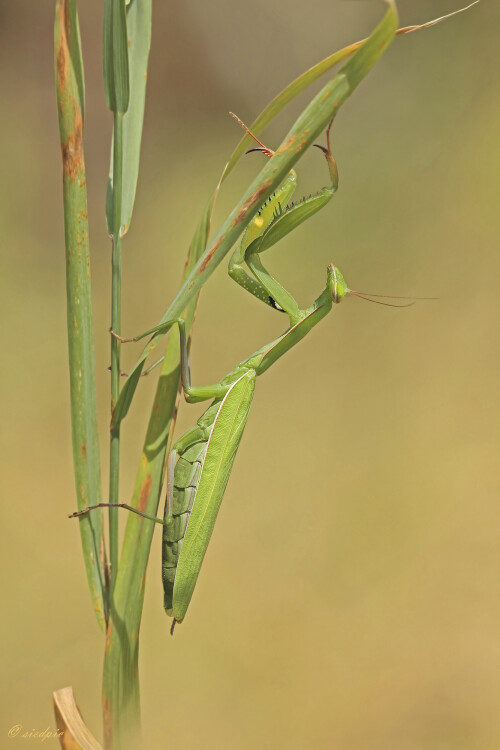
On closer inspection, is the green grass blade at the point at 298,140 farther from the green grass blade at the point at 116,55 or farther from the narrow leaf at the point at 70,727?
the narrow leaf at the point at 70,727

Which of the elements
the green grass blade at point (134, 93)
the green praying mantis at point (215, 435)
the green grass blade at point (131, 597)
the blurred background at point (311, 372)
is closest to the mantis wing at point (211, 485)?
the green praying mantis at point (215, 435)

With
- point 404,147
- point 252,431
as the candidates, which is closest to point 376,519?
point 252,431

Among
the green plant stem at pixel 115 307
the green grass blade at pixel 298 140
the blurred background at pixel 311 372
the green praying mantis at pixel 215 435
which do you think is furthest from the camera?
the blurred background at pixel 311 372

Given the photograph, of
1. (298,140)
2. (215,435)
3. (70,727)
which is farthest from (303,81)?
(70,727)

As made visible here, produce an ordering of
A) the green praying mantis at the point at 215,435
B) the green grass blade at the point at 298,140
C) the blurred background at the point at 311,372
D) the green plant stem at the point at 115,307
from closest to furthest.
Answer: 1. the green grass blade at the point at 298,140
2. the green plant stem at the point at 115,307
3. the green praying mantis at the point at 215,435
4. the blurred background at the point at 311,372

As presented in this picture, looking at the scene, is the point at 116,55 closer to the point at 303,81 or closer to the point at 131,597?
the point at 303,81

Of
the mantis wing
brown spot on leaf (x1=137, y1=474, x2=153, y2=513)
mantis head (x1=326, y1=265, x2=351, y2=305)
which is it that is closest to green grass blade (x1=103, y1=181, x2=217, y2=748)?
brown spot on leaf (x1=137, y1=474, x2=153, y2=513)

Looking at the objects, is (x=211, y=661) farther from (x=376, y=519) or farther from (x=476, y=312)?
(x=476, y=312)
